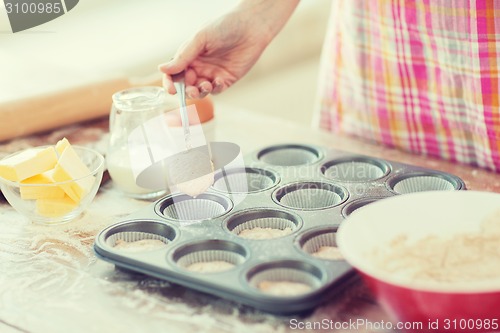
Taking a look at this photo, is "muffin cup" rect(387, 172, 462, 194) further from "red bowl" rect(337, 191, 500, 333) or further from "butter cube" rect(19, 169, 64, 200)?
"butter cube" rect(19, 169, 64, 200)

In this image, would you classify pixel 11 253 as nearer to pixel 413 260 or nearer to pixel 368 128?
pixel 413 260

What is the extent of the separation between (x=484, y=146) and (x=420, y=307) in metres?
0.69

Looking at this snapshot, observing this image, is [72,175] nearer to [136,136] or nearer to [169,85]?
[136,136]

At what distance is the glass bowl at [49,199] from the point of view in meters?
1.26

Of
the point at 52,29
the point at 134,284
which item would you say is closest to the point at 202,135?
the point at 134,284

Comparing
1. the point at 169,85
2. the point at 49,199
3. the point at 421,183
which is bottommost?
the point at 421,183

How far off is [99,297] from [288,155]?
574 mm

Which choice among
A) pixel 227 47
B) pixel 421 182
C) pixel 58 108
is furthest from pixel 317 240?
pixel 58 108

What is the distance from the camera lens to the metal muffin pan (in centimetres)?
101

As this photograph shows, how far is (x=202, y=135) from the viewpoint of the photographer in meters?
1.43

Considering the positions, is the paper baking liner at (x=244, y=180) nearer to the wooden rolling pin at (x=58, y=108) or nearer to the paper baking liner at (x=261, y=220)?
the paper baking liner at (x=261, y=220)

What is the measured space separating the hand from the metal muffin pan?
20cm

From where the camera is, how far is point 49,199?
4.21ft

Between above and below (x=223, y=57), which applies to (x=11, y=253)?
below
